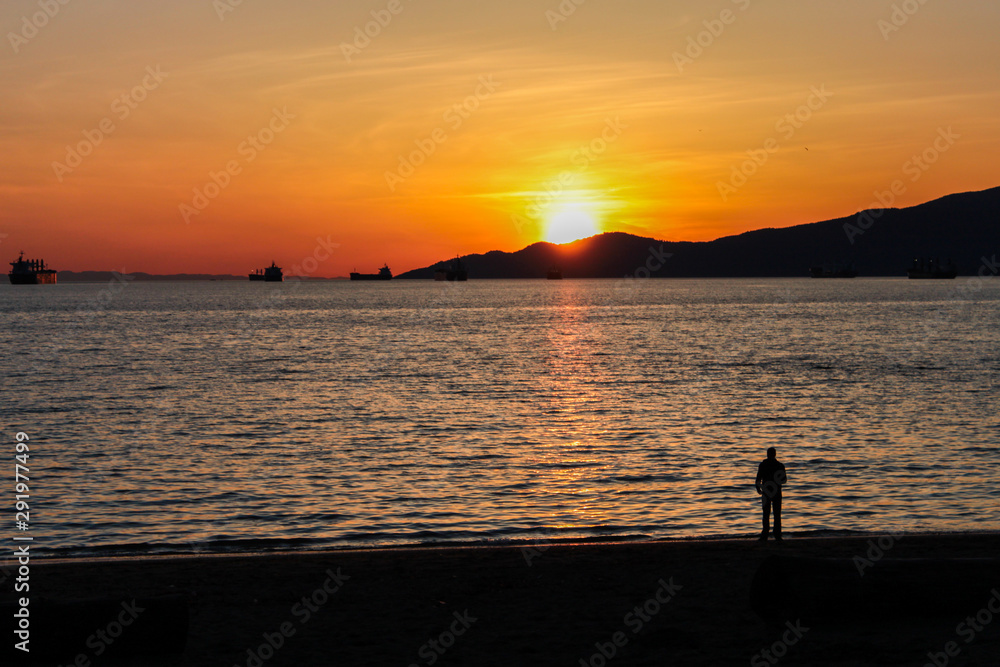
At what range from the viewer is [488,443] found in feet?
111

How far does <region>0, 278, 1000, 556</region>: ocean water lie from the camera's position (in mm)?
21781

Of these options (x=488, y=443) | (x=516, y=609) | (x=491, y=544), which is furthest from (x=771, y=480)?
(x=488, y=443)

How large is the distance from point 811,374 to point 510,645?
5204cm

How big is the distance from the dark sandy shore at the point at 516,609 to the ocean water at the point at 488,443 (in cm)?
350

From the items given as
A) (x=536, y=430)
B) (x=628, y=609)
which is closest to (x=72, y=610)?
(x=628, y=609)

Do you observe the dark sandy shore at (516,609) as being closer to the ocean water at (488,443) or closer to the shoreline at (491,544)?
the shoreline at (491,544)

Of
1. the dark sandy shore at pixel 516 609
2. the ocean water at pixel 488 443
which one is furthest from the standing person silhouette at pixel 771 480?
the ocean water at pixel 488 443

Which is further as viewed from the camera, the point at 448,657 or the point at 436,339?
the point at 436,339

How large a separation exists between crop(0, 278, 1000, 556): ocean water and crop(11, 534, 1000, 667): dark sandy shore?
11.5 feet

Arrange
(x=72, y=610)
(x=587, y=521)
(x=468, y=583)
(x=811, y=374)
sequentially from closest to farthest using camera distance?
(x=72, y=610) < (x=468, y=583) < (x=587, y=521) < (x=811, y=374)

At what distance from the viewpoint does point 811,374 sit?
196ft

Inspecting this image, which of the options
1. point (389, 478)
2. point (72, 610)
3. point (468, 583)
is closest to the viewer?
point (72, 610)

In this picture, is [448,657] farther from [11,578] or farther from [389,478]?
[389,478]

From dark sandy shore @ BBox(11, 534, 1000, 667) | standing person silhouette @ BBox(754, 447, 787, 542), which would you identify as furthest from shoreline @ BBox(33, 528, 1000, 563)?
standing person silhouette @ BBox(754, 447, 787, 542)
